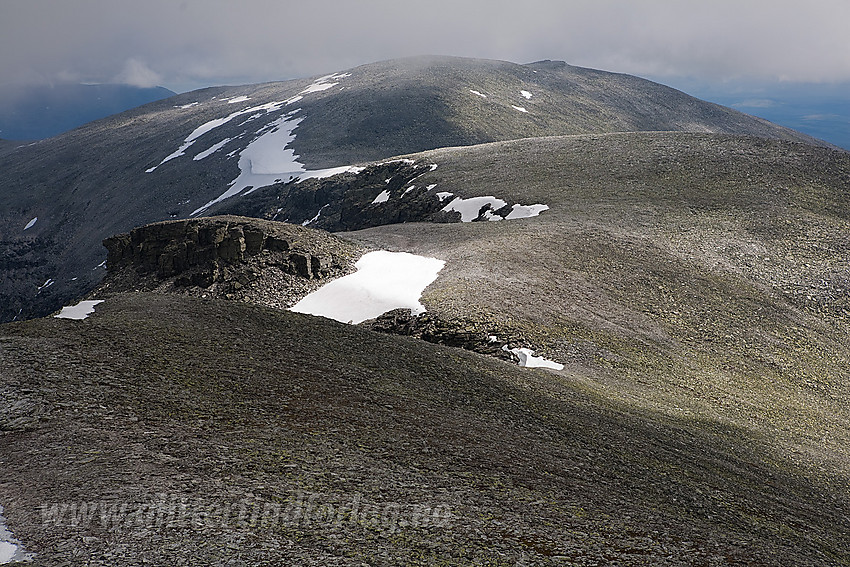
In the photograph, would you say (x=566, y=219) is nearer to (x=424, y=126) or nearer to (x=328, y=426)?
(x=328, y=426)

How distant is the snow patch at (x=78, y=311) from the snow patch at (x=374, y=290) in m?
9.45

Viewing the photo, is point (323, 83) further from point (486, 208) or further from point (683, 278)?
point (683, 278)

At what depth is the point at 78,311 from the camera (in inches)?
776

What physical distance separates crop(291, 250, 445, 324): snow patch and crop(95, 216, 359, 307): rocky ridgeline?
110 cm

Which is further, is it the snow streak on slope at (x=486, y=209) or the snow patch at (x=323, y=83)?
the snow patch at (x=323, y=83)

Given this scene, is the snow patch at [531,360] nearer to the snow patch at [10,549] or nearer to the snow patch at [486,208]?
the snow patch at [10,549]

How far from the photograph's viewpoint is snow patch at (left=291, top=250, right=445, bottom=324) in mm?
26750

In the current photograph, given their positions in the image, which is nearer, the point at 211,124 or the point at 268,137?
the point at 268,137

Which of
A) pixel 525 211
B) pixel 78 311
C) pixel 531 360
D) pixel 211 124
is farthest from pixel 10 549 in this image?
pixel 211 124

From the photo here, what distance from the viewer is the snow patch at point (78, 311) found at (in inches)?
751

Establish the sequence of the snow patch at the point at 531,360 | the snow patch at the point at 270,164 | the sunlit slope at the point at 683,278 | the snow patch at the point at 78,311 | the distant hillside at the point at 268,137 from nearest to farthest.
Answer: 1. the snow patch at the point at 78,311
2. the snow patch at the point at 531,360
3. the sunlit slope at the point at 683,278
4. the snow patch at the point at 270,164
5. the distant hillside at the point at 268,137

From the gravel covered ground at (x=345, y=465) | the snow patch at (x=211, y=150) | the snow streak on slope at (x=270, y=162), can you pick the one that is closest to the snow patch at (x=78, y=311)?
the gravel covered ground at (x=345, y=465)

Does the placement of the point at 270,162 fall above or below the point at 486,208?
above

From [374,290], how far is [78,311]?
1263 cm
